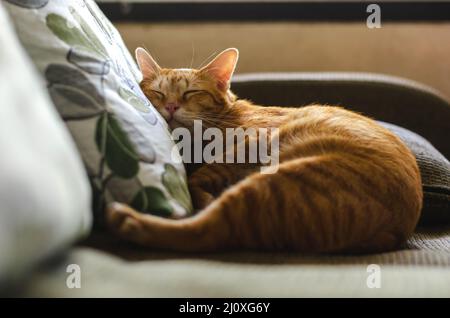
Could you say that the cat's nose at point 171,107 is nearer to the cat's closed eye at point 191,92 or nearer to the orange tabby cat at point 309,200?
the cat's closed eye at point 191,92

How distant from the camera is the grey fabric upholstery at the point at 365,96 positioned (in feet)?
5.93

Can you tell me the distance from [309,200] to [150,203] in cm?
25

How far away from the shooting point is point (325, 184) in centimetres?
99

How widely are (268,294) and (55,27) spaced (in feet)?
1.91

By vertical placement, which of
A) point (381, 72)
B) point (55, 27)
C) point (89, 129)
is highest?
point (55, 27)

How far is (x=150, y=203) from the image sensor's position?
95 cm

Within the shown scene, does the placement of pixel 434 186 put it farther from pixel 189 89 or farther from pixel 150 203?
pixel 150 203

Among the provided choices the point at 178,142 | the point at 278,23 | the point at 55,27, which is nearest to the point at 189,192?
the point at 178,142

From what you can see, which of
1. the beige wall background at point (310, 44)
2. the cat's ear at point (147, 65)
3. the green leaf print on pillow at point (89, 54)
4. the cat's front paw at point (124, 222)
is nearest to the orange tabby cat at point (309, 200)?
the cat's front paw at point (124, 222)

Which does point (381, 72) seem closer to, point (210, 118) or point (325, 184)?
point (210, 118)

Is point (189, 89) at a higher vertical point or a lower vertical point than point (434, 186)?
higher

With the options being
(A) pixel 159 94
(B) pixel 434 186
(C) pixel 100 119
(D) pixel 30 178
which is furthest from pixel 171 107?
(D) pixel 30 178

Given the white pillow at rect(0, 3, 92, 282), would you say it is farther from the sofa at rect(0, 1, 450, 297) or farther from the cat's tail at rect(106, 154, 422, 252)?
the cat's tail at rect(106, 154, 422, 252)

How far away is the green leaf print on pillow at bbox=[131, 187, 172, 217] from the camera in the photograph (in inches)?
37.3
